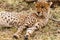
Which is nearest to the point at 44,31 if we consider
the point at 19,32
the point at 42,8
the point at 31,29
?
the point at 31,29

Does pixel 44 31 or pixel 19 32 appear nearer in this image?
pixel 19 32

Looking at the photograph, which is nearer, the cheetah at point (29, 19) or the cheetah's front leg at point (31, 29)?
the cheetah's front leg at point (31, 29)

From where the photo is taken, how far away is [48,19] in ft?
21.9

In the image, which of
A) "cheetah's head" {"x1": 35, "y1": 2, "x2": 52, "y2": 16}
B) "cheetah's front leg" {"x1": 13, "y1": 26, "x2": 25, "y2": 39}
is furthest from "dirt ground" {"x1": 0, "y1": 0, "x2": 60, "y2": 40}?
"cheetah's head" {"x1": 35, "y1": 2, "x2": 52, "y2": 16}

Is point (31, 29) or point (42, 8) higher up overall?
point (42, 8)

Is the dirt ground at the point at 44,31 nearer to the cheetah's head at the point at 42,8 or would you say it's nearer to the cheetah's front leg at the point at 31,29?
the cheetah's front leg at the point at 31,29

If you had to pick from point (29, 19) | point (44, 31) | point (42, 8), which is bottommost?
point (44, 31)

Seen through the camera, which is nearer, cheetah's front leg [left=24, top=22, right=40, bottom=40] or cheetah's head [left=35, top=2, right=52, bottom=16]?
cheetah's front leg [left=24, top=22, right=40, bottom=40]

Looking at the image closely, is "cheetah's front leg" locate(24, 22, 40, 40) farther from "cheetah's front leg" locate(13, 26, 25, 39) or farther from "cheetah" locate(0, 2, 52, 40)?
"cheetah's front leg" locate(13, 26, 25, 39)

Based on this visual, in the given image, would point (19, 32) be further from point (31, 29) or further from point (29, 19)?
point (29, 19)

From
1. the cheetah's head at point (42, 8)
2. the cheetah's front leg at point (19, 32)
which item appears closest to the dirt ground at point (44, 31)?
the cheetah's front leg at point (19, 32)

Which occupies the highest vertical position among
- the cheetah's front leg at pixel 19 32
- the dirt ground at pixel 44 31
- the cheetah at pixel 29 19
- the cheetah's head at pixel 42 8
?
the cheetah's head at pixel 42 8

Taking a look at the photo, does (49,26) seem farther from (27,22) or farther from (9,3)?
(9,3)

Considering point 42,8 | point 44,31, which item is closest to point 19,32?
point 44,31
